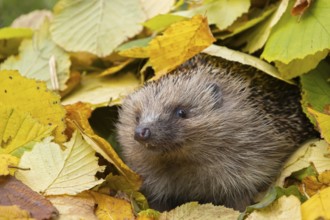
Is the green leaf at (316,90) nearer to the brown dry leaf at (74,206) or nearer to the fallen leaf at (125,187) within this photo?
the fallen leaf at (125,187)

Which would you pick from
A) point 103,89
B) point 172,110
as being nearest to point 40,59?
point 103,89

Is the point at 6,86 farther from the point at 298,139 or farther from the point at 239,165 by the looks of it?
the point at 298,139

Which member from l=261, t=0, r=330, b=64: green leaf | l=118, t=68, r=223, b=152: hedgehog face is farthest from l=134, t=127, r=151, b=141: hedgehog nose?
l=261, t=0, r=330, b=64: green leaf

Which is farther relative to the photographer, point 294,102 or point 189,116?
point 294,102

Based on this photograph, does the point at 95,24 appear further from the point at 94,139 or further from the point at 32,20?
the point at 94,139

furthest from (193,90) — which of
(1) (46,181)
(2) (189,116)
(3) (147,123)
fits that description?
(1) (46,181)

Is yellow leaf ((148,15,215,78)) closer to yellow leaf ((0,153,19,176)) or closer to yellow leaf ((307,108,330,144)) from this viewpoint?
yellow leaf ((307,108,330,144))

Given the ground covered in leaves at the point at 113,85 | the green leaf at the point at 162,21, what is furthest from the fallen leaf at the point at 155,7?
the green leaf at the point at 162,21
